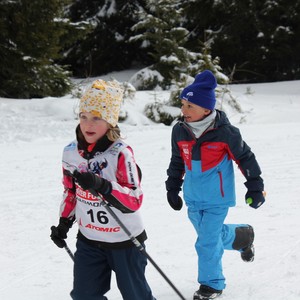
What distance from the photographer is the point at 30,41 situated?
12.9 m

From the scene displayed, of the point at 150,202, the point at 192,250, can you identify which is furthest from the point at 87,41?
the point at 192,250

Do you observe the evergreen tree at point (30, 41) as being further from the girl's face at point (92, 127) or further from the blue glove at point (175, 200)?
the girl's face at point (92, 127)

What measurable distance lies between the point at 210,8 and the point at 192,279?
703 inches

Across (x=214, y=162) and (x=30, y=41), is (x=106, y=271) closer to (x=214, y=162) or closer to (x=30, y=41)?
(x=214, y=162)

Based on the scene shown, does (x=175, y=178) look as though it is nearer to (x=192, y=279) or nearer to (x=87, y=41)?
(x=192, y=279)

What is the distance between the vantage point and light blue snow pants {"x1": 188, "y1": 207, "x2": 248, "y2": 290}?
3543 millimetres

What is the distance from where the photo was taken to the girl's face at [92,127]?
9.19 ft

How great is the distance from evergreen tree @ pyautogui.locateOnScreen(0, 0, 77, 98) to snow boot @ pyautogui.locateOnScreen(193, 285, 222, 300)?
33.3ft

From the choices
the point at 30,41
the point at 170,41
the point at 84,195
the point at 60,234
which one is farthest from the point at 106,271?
the point at 170,41

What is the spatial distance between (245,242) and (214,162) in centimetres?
75

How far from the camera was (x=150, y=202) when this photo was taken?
5.96 m

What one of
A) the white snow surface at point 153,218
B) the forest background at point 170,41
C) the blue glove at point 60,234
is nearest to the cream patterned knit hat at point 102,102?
the white snow surface at point 153,218

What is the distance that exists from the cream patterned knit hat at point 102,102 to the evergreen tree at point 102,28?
18104 mm

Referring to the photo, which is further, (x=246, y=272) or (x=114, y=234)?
(x=246, y=272)
